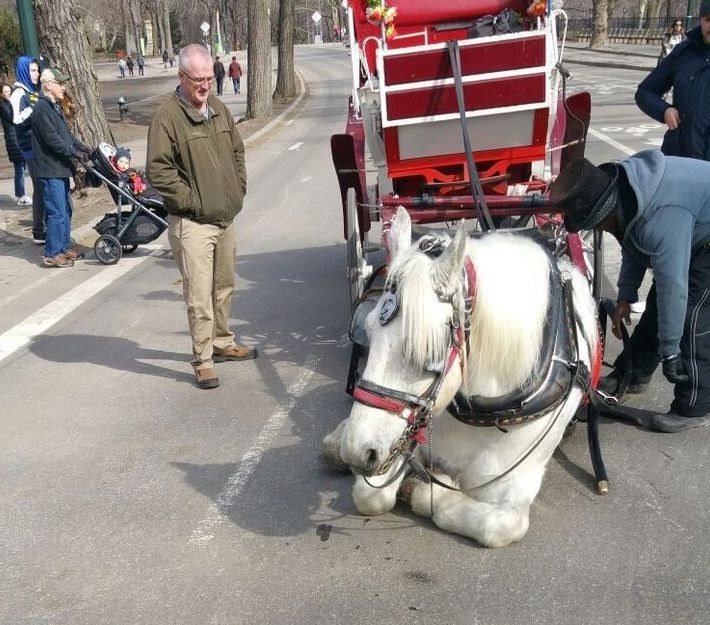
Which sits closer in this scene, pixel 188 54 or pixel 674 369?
pixel 674 369

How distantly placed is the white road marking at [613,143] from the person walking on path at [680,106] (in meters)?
7.31

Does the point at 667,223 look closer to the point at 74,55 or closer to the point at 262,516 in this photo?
the point at 262,516

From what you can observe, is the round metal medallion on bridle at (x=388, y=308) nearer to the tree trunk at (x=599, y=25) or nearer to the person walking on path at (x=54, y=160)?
the person walking on path at (x=54, y=160)

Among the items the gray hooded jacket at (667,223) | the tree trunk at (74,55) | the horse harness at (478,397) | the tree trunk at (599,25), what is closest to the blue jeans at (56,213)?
the tree trunk at (74,55)

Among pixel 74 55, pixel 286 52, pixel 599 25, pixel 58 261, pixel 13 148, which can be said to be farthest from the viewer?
pixel 599 25

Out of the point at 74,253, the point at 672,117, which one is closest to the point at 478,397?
the point at 672,117

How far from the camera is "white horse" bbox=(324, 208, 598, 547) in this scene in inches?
94.7

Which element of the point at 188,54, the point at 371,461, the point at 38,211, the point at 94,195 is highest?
the point at 188,54

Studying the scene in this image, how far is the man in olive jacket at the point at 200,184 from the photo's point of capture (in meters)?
4.54

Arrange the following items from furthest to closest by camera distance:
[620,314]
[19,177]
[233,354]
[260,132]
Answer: [260,132], [19,177], [233,354], [620,314]

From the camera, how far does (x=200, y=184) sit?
4691mm

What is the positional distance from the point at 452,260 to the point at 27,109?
7.76m

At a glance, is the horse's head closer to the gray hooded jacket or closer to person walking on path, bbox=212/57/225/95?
the gray hooded jacket

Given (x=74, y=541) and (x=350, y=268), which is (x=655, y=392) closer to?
(x=350, y=268)
